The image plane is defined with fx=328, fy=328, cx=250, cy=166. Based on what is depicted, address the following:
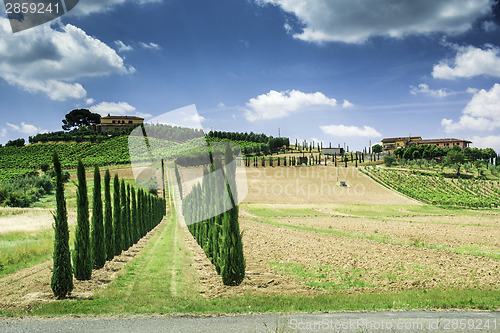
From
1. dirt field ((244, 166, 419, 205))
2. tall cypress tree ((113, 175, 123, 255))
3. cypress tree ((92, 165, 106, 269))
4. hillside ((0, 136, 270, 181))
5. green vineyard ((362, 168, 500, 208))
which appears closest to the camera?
cypress tree ((92, 165, 106, 269))

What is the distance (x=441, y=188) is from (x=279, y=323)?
95.9m

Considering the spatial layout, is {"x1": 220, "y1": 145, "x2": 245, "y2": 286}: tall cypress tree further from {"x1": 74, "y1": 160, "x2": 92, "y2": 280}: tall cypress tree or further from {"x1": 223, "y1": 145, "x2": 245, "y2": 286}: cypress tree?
{"x1": 74, "y1": 160, "x2": 92, "y2": 280}: tall cypress tree

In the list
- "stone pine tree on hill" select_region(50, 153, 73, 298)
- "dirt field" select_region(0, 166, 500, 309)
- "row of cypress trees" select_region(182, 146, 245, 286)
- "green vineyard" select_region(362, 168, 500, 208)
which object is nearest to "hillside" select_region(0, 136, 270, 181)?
"green vineyard" select_region(362, 168, 500, 208)

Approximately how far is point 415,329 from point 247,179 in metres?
86.1

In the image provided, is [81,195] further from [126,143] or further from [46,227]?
[126,143]

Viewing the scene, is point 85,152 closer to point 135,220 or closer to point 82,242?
point 135,220

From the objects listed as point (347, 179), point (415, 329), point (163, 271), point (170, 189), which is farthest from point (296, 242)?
point (347, 179)

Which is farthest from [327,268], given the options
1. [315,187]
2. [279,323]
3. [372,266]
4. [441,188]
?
[441,188]

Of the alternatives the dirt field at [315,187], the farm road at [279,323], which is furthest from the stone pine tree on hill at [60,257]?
the dirt field at [315,187]

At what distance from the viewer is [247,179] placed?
312 ft

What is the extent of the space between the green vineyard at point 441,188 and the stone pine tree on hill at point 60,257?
7654 cm

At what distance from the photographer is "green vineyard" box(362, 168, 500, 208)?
72.4 meters

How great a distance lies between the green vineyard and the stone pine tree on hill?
76538 mm

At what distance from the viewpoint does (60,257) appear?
40.7 feet
